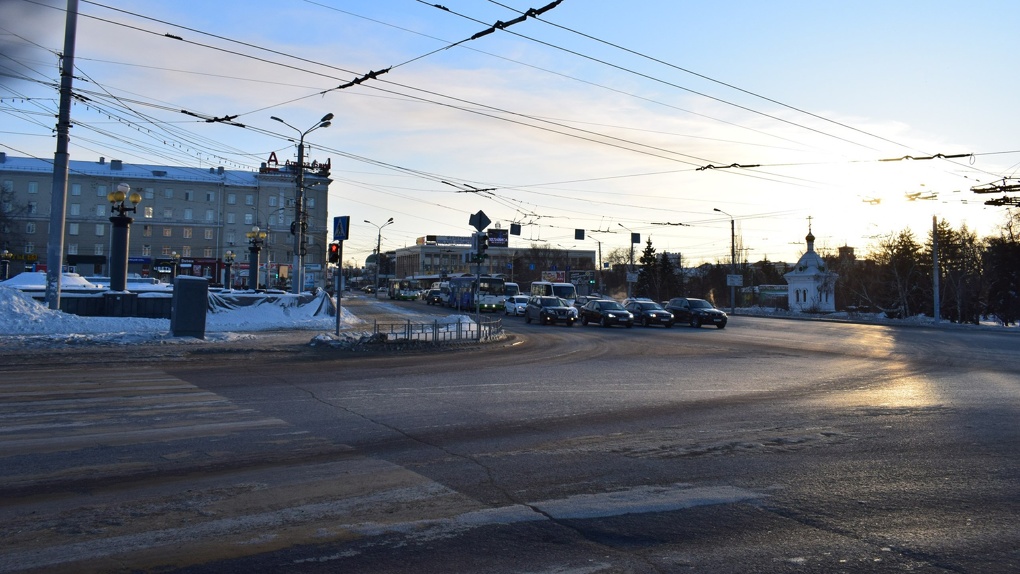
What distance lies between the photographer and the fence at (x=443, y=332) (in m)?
22.3

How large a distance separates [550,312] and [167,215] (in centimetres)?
6555

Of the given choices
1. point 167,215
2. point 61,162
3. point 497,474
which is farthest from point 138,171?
point 497,474

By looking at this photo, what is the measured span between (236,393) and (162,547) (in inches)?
282

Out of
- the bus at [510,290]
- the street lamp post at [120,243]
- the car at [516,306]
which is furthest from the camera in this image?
the bus at [510,290]

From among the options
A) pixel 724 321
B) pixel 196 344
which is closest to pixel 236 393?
pixel 196 344

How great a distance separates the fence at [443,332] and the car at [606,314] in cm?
1149

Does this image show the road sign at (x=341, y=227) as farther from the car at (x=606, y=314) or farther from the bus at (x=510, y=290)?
the bus at (x=510, y=290)

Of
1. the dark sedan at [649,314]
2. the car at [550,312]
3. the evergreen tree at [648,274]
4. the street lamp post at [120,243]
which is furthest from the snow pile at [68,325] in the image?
the evergreen tree at [648,274]

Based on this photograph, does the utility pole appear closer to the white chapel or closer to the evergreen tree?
the white chapel

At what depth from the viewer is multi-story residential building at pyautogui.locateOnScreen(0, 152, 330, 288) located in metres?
82.4

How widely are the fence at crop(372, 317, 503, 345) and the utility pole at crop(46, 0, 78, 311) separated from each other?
31.5ft

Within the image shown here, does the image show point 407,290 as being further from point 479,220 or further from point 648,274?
point 479,220

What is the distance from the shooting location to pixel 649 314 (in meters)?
38.2

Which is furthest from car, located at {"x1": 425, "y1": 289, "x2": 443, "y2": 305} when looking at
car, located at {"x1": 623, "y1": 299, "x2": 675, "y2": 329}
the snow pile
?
the snow pile
